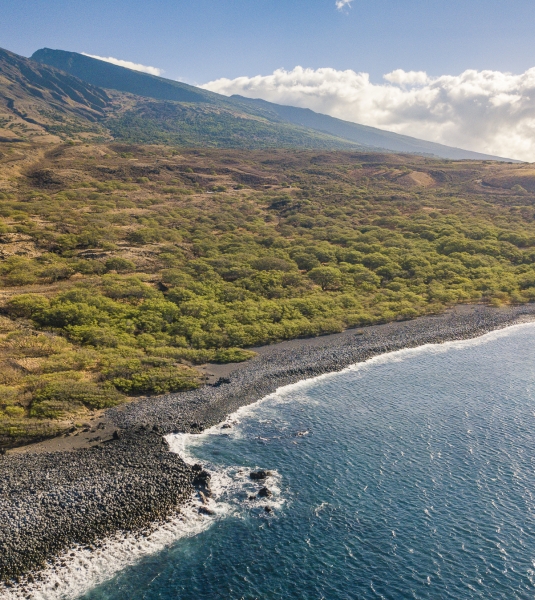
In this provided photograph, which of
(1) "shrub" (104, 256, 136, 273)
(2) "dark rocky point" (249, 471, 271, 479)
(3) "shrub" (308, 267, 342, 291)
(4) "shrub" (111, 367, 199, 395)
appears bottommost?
(2) "dark rocky point" (249, 471, 271, 479)

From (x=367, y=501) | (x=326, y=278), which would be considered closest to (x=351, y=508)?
(x=367, y=501)

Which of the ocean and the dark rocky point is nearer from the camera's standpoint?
the ocean

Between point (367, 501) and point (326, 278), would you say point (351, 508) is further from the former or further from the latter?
point (326, 278)

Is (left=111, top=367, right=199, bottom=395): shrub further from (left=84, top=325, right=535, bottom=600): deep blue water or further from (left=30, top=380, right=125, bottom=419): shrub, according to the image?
(left=84, top=325, right=535, bottom=600): deep blue water

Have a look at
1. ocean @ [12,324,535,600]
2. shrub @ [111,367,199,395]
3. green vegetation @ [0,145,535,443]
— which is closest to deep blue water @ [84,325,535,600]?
ocean @ [12,324,535,600]

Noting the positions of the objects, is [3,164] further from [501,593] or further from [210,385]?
[501,593]

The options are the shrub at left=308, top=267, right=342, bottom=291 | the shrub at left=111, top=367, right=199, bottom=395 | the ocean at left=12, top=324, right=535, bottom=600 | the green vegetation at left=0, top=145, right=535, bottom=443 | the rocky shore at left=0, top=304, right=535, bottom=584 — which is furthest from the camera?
the shrub at left=308, top=267, right=342, bottom=291

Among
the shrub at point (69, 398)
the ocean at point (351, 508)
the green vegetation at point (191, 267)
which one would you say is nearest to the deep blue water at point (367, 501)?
the ocean at point (351, 508)
